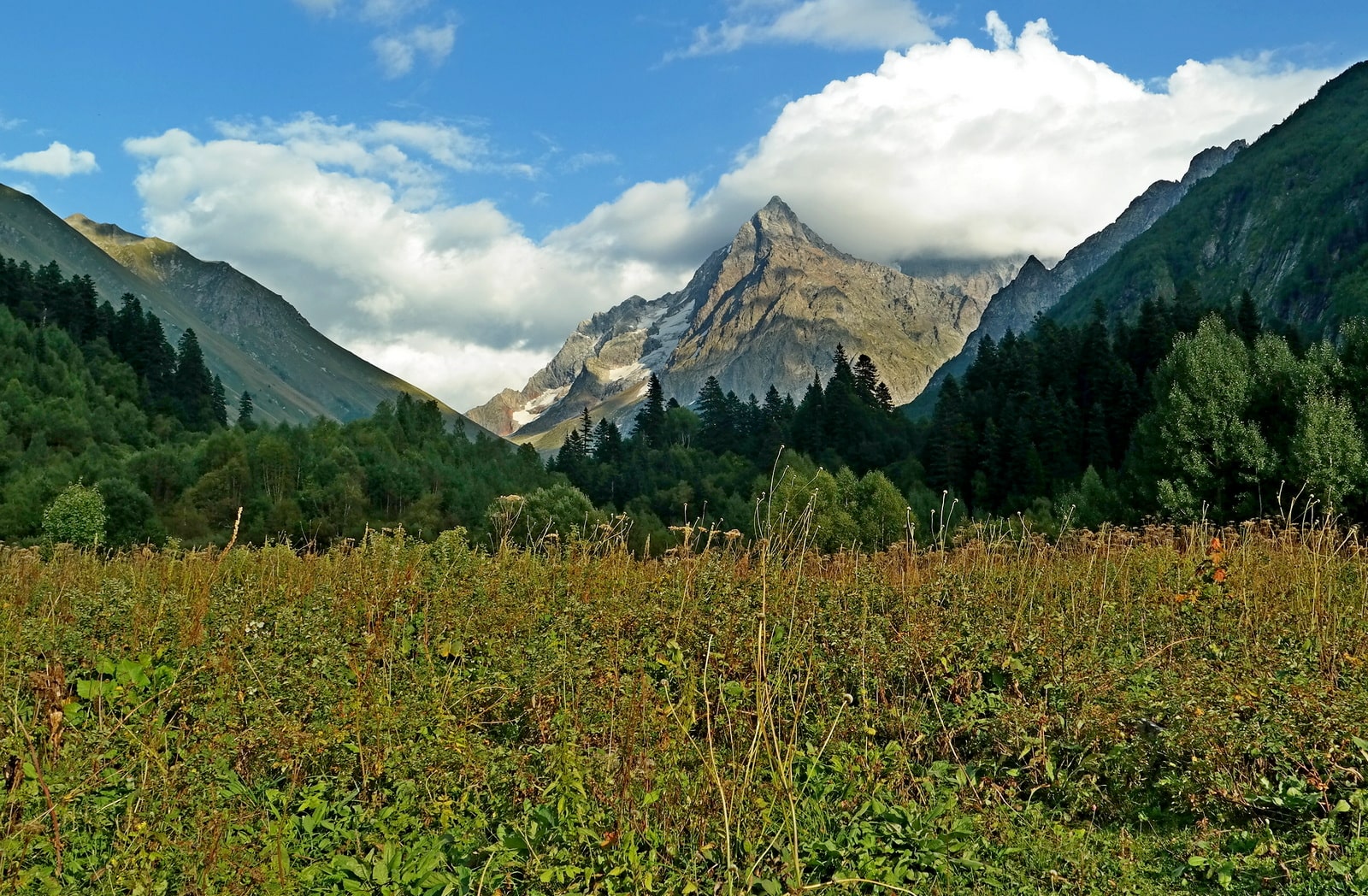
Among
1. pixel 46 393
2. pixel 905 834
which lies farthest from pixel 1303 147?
pixel 905 834

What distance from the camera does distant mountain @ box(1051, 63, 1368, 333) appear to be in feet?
456

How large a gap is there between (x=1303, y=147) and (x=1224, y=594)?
707ft

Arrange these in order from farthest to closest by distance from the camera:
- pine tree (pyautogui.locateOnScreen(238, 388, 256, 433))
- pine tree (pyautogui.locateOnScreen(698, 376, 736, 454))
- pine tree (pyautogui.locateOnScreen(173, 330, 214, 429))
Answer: pine tree (pyautogui.locateOnScreen(698, 376, 736, 454)) → pine tree (pyautogui.locateOnScreen(238, 388, 256, 433)) → pine tree (pyautogui.locateOnScreen(173, 330, 214, 429))

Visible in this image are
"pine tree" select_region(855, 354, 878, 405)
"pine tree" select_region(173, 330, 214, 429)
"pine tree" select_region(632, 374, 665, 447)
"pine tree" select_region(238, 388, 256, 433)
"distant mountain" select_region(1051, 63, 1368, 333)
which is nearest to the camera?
"pine tree" select_region(173, 330, 214, 429)

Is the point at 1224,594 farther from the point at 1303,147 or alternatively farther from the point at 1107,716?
the point at 1303,147

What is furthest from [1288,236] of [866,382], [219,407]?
[219,407]

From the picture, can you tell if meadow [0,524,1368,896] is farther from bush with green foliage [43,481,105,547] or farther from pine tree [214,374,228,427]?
pine tree [214,374,228,427]

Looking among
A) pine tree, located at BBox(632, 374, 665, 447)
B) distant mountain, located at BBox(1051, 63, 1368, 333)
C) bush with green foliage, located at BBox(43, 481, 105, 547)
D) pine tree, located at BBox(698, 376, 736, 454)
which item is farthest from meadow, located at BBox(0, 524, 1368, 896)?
distant mountain, located at BBox(1051, 63, 1368, 333)

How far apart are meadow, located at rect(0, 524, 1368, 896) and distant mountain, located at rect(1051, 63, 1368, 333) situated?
134054mm

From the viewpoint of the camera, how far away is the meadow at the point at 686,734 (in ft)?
15.5

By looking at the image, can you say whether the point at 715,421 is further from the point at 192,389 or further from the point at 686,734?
the point at 686,734

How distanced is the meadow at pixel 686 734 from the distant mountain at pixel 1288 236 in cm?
13405

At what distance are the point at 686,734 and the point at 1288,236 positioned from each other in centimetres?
19048

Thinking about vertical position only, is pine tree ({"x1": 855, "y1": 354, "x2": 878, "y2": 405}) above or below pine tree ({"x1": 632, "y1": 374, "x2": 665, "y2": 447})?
above
